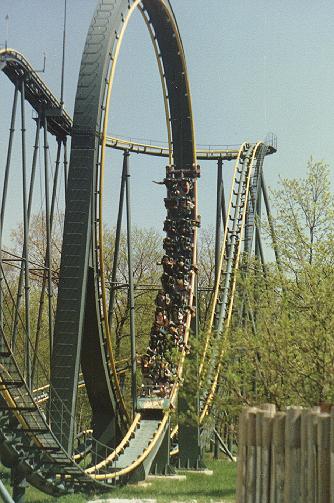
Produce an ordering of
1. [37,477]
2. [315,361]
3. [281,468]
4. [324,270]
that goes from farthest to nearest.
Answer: [37,477] → [324,270] → [315,361] → [281,468]

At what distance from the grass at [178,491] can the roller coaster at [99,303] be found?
0.95 ft

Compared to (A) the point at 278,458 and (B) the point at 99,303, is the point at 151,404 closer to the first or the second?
(B) the point at 99,303

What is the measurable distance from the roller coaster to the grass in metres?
0.29

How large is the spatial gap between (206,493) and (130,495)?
156cm

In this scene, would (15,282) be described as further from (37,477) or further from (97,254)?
(37,477)

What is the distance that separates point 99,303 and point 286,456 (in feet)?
36.6

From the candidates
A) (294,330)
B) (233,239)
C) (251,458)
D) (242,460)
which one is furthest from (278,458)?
(233,239)

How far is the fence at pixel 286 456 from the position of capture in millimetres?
7222

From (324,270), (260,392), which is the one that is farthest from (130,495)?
(324,270)

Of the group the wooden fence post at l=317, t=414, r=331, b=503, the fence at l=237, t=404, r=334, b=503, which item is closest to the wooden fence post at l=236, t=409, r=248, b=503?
the fence at l=237, t=404, r=334, b=503

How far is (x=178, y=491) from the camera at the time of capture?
1833cm

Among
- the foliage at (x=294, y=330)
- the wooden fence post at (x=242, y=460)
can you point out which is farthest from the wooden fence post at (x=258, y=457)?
the foliage at (x=294, y=330)

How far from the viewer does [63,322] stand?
53.8ft

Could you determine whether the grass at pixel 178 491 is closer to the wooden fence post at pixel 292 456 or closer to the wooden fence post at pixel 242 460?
the wooden fence post at pixel 242 460
